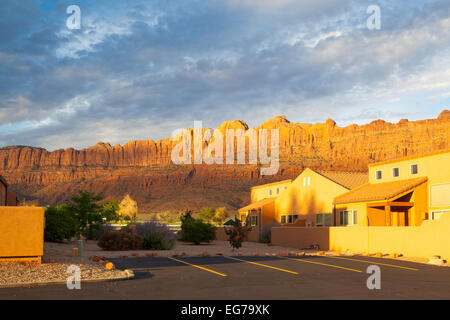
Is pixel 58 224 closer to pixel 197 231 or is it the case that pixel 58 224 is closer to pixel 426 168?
pixel 197 231

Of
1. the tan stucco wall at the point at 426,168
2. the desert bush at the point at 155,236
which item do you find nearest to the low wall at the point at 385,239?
the tan stucco wall at the point at 426,168

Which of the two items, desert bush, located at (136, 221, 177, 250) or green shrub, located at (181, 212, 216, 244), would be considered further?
green shrub, located at (181, 212, 216, 244)

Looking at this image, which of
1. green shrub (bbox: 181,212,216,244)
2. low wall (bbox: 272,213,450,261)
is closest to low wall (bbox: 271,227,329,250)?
low wall (bbox: 272,213,450,261)

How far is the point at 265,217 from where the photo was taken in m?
45.9

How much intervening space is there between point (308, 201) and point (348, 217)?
6478mm

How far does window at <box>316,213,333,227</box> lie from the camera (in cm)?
3747

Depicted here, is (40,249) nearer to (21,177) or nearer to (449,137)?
(449,137)

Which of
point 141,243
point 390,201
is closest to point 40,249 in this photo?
point 141,243

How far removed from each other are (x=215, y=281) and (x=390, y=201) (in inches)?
699

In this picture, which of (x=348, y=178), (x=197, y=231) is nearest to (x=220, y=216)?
(x=197, y=231)

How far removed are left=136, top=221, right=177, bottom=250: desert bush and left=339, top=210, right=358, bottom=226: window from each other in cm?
1214

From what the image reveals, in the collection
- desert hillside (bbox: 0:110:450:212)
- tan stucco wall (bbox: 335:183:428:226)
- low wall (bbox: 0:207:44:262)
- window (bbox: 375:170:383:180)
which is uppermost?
desert hillside (bbox: 0:110:450:212)

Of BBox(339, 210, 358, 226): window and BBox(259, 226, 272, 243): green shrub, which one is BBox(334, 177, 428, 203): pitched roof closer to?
BBox(339, 210, 358, 226): window

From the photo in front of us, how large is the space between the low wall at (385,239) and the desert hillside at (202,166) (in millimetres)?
58045
